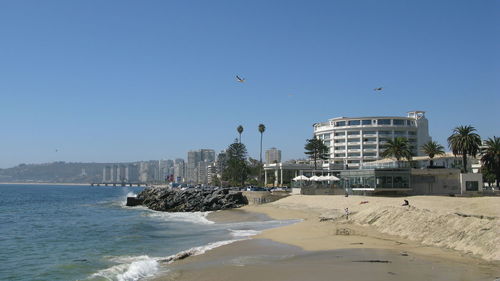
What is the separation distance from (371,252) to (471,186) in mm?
45538

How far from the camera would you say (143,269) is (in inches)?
765

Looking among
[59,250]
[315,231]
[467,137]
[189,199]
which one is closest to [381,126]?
[467,137]

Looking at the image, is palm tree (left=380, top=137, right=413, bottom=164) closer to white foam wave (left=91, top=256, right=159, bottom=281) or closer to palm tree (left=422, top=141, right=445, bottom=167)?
palm tree (left=422, top=141, right=445, bottom=167)

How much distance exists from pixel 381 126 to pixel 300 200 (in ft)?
234

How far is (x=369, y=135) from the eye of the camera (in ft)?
398

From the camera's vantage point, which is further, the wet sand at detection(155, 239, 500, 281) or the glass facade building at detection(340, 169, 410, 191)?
the glass facade building at detection(340, 169, 410, 191)

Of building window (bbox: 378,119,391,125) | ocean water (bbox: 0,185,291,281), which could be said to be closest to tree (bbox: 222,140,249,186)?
building window (bbox: 378,119,391,125)

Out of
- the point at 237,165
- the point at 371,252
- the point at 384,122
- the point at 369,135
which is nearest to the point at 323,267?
the point at 371,252

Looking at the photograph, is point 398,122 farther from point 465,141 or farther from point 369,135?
point 465,141

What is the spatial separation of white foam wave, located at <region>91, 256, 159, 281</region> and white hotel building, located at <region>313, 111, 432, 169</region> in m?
104

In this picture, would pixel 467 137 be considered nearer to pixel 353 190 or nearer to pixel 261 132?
pixel 353 190

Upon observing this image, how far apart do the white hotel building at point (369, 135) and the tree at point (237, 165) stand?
25.8 meters

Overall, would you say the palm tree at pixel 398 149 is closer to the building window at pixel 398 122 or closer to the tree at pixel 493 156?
the tree at pixel 493 156

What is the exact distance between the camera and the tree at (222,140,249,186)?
132250 millimetres
